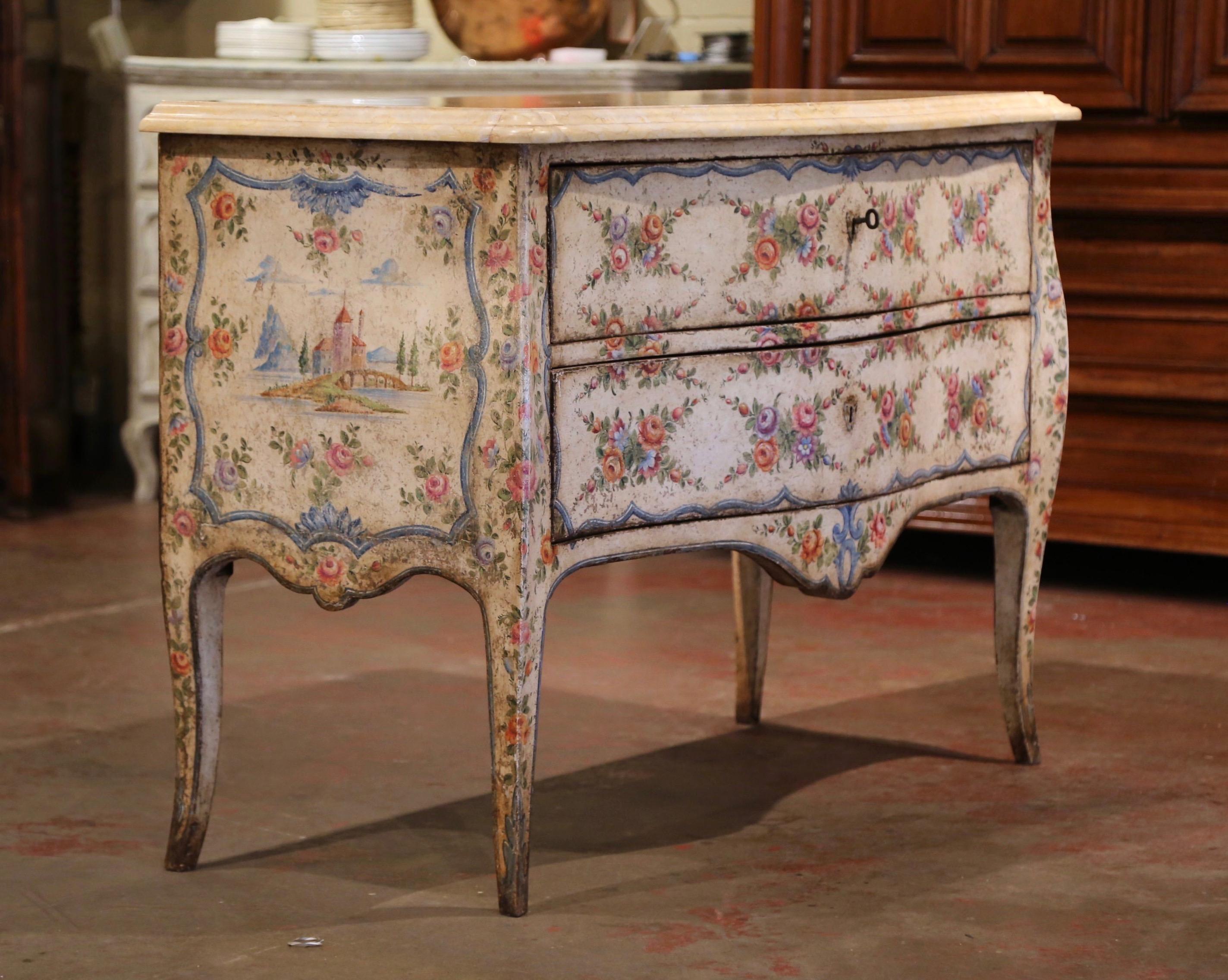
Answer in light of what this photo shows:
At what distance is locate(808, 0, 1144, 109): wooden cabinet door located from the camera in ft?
12.7

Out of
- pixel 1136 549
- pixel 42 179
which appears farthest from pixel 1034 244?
pixel 42 179

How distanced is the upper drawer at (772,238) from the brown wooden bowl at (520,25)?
234 cm

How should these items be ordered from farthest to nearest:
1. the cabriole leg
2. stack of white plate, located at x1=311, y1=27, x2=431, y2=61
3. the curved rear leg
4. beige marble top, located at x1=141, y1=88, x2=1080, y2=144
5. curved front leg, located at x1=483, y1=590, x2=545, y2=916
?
stack of white plate, located at x1=311, y1=27, x2=431, y2=61
the cabriole leg
the curved rear leg
curved front leg, located at x1=483, y1=590, x2=545, y2=916
beige marble top, located at x1=141, y1=88, x2=1080, y2=144

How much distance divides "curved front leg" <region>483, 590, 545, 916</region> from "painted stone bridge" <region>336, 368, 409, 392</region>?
26 cm

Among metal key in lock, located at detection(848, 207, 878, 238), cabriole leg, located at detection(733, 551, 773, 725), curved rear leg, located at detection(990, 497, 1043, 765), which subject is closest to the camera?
metal key in lock, located at detection(848, 207, 878, 238)

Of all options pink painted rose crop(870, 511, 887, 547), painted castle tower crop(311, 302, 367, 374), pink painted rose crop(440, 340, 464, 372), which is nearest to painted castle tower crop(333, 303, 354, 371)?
painted castle tower crop(311, 302, 367, 374)

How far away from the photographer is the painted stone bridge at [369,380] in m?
2.20

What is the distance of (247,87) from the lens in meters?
4.89

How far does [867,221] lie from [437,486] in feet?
2.18

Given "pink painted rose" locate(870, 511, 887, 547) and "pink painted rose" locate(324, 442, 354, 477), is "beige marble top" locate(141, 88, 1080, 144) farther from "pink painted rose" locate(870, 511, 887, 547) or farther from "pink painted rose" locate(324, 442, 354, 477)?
"pink painted rose" locate(870, 511, 887, 547)

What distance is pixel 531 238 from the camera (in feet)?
6.95

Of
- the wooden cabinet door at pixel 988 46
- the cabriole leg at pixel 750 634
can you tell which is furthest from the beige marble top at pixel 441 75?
the cabriole leg at pixel 750 634

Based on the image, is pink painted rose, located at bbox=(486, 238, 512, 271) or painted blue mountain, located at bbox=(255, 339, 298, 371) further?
painted blue mountain, located at bbox=(255, 339, 298, 371)

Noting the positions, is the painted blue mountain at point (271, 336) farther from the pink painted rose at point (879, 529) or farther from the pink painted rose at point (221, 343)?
the pink painted rose at point (879, 529)
